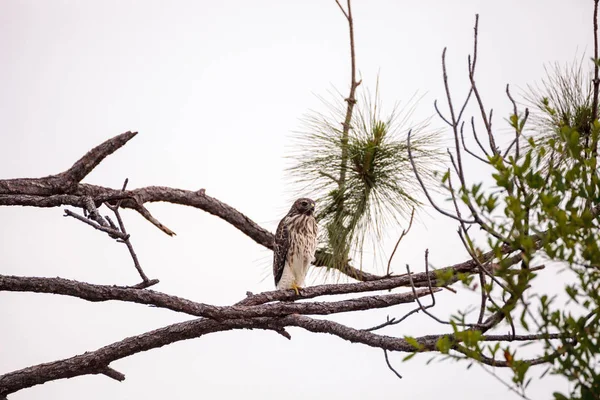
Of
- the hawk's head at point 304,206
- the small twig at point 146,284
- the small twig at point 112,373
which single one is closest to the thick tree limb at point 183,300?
the small twig at point 146,284

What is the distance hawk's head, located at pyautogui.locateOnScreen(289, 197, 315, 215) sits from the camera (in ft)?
15.3

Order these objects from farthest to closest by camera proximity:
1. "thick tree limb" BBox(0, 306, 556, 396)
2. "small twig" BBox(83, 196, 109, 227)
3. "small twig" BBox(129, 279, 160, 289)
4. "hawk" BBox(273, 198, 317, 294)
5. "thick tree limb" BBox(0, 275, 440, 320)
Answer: "hawk" BBox(273, 198, 317, 294) → "thick tree limb" BBox(0, 306, 556, 396) → "thick tree limb" BBox(0, 275, 440, 320) → "small twig" BBox(129, 279, 160, 289) → "small twig" BBox(83, 196, 109, 227)

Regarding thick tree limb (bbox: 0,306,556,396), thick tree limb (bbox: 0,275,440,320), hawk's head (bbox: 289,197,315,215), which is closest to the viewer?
thick tree limb (bbox: 0,275,440,320)

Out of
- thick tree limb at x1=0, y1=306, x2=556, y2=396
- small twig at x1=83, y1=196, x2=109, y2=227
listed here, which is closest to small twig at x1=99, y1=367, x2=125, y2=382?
thick tree limb at x1=0, y1=306, x2=556, y2=396

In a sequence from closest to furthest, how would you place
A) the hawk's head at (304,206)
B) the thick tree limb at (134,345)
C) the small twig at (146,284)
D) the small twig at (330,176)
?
the small twig at (146,284), the thick tree limb at (134,345), the small twig at (330,176), the hawk's head at (304,206)

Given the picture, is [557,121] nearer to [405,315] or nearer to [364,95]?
[364,95]

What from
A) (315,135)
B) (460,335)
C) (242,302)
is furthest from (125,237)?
(315,135)

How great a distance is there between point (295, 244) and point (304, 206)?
26 centimetres

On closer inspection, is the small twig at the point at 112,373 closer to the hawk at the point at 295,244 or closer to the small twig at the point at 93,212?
the small twig at the point at 93,212

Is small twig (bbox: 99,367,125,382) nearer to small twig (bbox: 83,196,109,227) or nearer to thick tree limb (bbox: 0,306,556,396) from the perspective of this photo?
thick tree limb (bbox: 0,306,556,396)

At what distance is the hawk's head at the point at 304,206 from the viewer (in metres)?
4.66

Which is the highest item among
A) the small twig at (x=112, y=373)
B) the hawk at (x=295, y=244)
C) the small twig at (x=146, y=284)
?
the hawk at (x=295, y=244)

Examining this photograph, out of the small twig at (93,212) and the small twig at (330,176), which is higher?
the small twig at (330,176)

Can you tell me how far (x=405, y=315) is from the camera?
312cm
